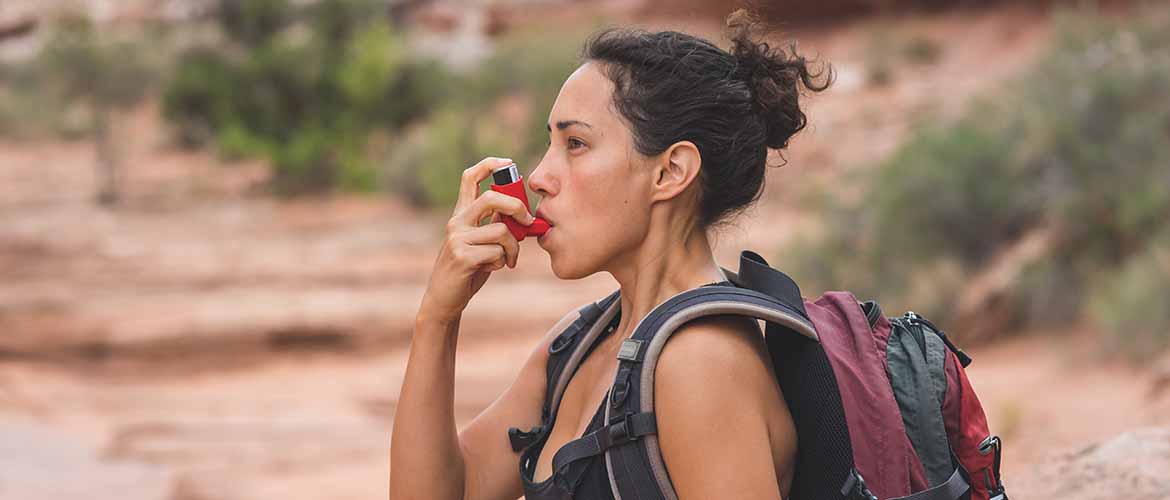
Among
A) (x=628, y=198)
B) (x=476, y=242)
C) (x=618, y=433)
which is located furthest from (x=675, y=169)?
(x=618, y=433)

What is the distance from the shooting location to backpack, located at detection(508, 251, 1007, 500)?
158 centimetres

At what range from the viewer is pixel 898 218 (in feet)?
30.7

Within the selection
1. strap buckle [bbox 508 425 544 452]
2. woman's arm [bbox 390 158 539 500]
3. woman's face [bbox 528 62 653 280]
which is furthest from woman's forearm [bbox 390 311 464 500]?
woman's face [bbox 528 62 653 280]

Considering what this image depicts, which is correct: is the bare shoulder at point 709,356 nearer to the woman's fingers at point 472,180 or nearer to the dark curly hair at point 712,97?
the dark curly hair at point 712,97

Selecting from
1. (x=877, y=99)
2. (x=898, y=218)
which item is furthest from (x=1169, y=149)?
(x=877, y=99)

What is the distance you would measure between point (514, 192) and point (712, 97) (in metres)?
0.36

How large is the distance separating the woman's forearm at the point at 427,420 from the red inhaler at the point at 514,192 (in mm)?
187

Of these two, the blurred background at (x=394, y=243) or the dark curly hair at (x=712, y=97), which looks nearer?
the dark curly hair at (x=712, y=97)

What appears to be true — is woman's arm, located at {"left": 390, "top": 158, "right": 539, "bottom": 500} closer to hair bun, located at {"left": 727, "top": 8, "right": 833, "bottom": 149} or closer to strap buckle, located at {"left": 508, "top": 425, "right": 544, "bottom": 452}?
strap buckle, located at {"left": 508, "top": 425, "right": 544, "bottom": 452}

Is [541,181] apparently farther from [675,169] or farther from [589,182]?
[675,169]

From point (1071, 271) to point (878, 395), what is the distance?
22.8 ft

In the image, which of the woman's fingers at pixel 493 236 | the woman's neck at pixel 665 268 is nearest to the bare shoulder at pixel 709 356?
the woman's neck at pixel 665 268

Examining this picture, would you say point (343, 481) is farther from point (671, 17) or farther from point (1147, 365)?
point (671, 17)

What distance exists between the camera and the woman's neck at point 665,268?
1851 millimetres
